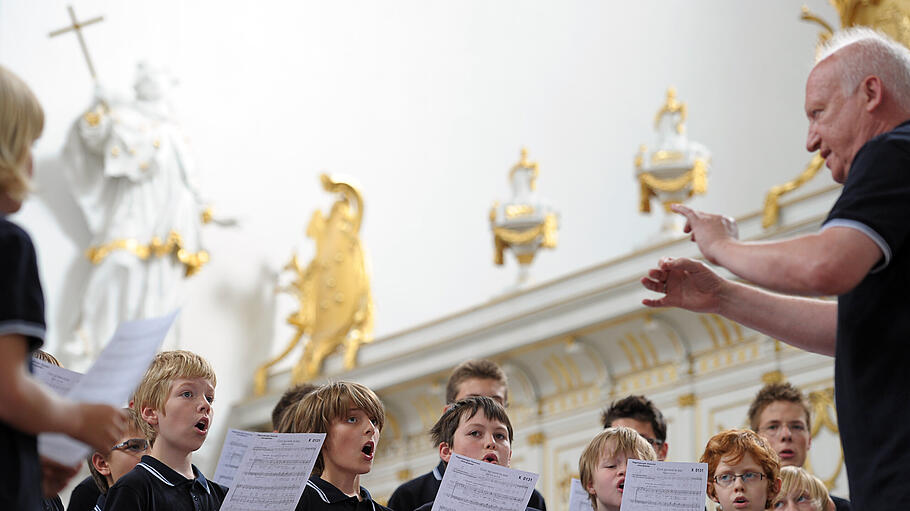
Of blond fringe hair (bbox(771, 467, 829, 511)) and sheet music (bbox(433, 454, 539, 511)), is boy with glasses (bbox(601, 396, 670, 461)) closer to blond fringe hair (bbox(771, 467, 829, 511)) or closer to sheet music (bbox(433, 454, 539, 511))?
blond fringe hair (bbox(771, 467, 829, 511))

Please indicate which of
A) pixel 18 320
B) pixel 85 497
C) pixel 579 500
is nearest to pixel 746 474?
pixel 579 500

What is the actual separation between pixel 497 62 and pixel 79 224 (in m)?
4.34

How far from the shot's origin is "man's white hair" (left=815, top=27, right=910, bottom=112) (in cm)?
279

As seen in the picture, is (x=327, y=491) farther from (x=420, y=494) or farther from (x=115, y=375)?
(x=115, y=375)

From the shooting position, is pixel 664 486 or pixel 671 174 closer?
pixel 664 486

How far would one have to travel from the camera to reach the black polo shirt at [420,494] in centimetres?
490

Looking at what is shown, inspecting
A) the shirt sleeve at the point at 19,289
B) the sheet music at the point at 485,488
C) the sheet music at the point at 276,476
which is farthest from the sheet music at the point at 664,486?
the shirt sleeve at the point at 19,289

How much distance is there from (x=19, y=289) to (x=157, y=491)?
1588 millimetres

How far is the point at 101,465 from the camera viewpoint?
4.42 meters

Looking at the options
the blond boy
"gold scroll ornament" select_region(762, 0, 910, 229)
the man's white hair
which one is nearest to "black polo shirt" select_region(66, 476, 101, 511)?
the blond boy

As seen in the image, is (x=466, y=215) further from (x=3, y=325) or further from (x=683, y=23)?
(x=3, y=325)

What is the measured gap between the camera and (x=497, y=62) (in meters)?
13.3

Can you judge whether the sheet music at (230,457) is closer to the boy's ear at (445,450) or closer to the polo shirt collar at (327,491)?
the polo shirt collar at (327,491)

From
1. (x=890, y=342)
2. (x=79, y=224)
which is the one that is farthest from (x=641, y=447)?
(x=79, y=224)
